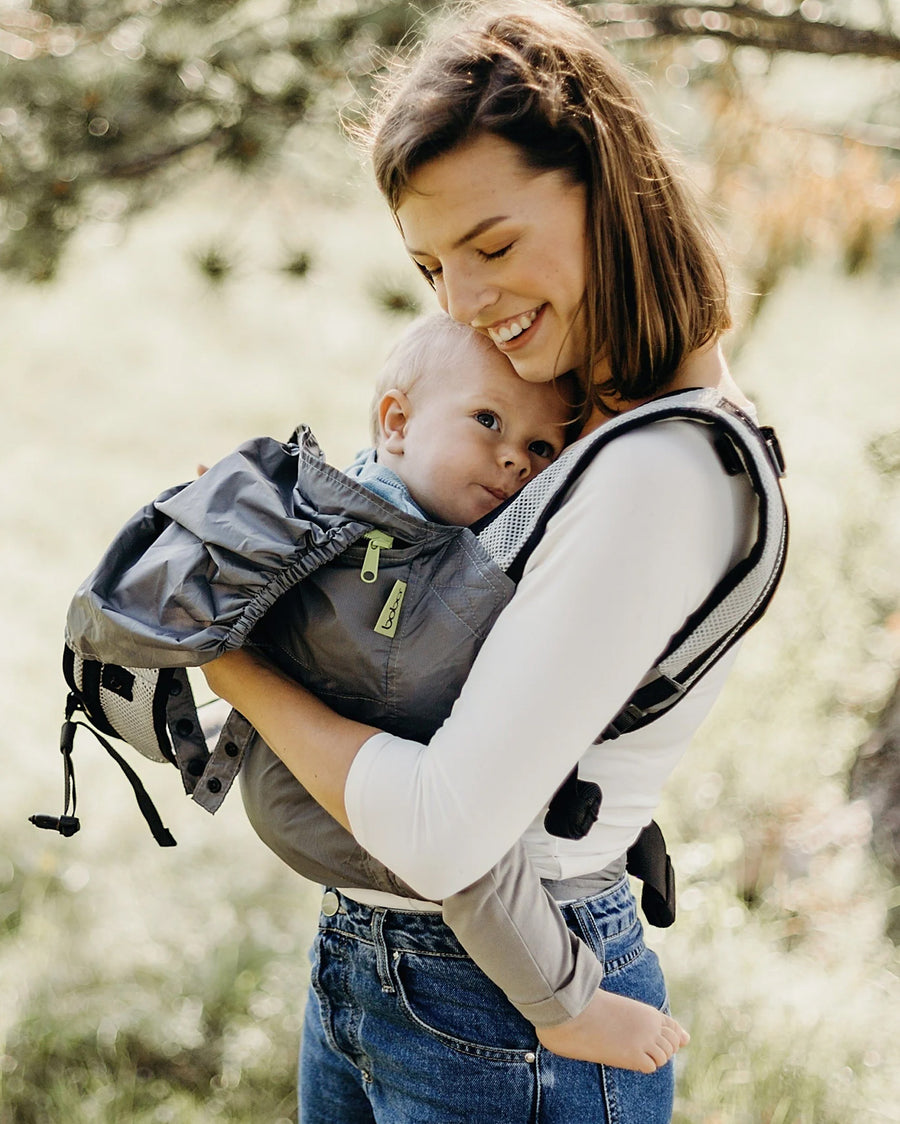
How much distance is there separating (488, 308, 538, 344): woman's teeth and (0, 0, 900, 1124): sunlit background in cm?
92

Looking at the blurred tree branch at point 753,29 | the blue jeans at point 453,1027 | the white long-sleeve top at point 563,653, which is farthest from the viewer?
the blurred tree branch at point 753,29

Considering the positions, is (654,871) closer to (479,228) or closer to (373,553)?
(373,553)

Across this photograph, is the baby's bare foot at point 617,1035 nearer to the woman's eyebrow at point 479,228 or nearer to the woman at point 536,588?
the woman at point 536,588

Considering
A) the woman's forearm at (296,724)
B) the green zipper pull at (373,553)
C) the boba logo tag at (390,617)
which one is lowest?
the woman's forearm at (296,724)

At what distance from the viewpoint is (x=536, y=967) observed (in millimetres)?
1226

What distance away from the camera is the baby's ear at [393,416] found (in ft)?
5.66

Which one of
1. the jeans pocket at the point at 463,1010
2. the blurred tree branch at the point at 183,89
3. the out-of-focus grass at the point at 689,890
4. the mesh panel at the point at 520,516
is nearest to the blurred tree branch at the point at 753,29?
the blurred tree branch at the point at 183,89

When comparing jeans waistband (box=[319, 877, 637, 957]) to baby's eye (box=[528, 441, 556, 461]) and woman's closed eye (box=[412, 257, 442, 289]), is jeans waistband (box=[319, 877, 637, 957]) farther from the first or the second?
woman's closed eye (box=[412, 257, 442, 289])

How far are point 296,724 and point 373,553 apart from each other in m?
0.22

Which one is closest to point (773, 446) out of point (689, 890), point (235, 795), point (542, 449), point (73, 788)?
point (542, 449)

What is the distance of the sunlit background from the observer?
285cm

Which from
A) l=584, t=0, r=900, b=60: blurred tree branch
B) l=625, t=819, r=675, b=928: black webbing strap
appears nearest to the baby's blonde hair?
l=625, t=819, r=675, b=928: black webbing strap

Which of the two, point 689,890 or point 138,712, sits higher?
point 138,712

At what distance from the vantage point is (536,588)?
1.12 metres
